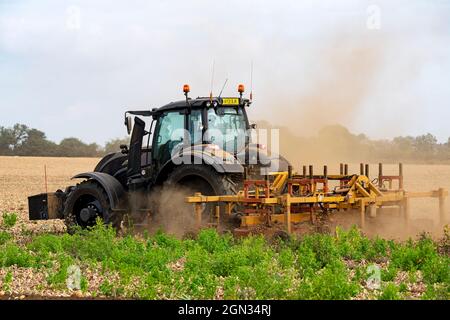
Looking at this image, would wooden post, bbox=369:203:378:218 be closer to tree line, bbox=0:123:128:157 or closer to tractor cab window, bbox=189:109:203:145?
tractor cab window, bbox=189:109:203:145

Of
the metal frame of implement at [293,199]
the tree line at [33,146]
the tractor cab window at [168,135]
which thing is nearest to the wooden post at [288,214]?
the metal frame of implement at [293,199]

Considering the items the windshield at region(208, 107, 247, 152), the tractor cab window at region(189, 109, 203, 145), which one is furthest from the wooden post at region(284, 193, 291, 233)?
the tractor cab window at region(189, 109, 203, 145)

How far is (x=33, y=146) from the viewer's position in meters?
62.0

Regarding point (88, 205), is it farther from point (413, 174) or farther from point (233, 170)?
point (413, 174)

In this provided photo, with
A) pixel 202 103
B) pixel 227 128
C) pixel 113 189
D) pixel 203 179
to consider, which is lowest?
→ pixel 113 189

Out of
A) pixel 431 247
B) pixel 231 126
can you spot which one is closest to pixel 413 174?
pixel 231 126

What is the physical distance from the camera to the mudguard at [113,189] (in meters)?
15.4

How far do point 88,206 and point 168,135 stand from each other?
2343 mm

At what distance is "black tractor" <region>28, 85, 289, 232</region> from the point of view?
1417 centimetres

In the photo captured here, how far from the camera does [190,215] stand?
14.5 m

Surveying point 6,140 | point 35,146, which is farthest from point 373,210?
point 6,140

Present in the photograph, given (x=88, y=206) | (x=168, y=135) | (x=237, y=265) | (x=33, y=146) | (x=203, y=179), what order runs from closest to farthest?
1. (x=237, y=265)
2. (x=203, y=179)
3. (x=168, y=135)
4. (x=88, y=206)
5. (x=33, y=146)

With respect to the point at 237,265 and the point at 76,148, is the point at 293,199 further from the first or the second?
the point at 76,148

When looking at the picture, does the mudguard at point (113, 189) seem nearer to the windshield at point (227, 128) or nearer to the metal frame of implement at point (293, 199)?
the metal frame of implement at point (293, 199)
